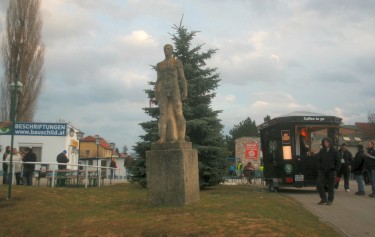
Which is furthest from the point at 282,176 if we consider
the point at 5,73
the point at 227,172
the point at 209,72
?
the point at 5,73

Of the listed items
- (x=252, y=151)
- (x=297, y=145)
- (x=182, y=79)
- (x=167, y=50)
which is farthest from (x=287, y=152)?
(x=252, y=151)

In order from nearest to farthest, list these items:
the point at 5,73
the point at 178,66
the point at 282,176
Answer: the point at 178,66
the point at 282,176
the point at 5,73

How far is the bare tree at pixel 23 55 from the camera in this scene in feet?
124

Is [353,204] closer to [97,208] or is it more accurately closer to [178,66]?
[178,66]

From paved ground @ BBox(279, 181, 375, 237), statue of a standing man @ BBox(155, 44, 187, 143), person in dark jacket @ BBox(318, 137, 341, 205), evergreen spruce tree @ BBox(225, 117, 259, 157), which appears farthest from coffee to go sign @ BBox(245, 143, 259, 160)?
evergreen spruce tree @ BBox(225, 117, 259, 157)

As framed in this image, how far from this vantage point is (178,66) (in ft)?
37.3

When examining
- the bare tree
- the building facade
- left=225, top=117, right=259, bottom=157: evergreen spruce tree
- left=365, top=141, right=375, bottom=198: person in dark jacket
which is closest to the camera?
left=365, top=141, right=375, bottom=198: person in dark jacket

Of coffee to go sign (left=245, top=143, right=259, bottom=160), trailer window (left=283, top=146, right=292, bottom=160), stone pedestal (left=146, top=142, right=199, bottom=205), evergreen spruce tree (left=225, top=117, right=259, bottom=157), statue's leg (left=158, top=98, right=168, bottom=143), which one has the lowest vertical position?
stone pedestal (left=146, top=142, right=199, bottom=205)

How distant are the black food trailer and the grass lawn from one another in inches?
215

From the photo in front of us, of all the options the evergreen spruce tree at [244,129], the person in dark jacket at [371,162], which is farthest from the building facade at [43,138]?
the evergreen spruce tree at [244,129]

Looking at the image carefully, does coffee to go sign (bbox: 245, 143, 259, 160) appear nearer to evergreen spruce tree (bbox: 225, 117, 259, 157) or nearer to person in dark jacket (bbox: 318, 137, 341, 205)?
person in dark jacket (bbox: 318, 137, 341, 205)

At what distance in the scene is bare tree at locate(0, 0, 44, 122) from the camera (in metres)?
37.7

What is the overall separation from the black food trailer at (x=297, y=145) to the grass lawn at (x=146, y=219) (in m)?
5.46

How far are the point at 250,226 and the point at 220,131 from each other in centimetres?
1131
